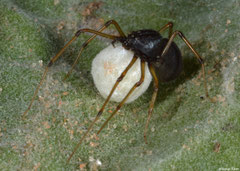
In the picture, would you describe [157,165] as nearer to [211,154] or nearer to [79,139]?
[211,154]

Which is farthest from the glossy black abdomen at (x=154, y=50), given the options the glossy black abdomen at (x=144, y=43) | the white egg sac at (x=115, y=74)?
the white egg sac at (x=115, y=74)

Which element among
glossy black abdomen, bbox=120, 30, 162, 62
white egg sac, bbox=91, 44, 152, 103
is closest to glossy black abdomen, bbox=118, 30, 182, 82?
glossy black abdomen, bbox=120, 30, 162, 62

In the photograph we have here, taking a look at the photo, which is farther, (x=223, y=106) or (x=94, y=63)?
(x=94, y=63)

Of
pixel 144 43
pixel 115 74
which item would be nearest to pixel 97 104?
pixel 115 74

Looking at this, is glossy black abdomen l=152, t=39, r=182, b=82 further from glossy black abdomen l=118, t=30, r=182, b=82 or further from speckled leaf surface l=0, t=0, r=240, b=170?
speckled leaf surface l=0, t=0, r=240, b=170

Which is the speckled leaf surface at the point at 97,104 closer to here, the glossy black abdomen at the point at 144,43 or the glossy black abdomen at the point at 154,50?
the glossy black abdomen at the point at 154,50

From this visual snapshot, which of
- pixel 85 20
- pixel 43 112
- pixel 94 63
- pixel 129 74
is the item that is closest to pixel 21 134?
pixel 43 112

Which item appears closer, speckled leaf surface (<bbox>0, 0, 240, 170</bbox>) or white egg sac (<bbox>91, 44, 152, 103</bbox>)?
speckled leaf surface (<bbox>0, 0, 240, 170</bbox>)
